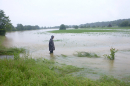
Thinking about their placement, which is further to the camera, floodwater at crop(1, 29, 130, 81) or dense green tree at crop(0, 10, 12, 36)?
dense green tree at crop(0, 10, 12, 36)

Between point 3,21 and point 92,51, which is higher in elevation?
point 3,21

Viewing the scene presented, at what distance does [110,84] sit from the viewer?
424 cm

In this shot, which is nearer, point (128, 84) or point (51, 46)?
point (128, 84)

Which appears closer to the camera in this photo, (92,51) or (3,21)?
(92,51)

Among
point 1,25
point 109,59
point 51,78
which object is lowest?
point 109,59

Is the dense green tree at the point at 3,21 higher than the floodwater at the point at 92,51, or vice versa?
the dense green tree at the point at 3,21

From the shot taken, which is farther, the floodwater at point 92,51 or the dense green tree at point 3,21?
the dense green tree at point 3,21

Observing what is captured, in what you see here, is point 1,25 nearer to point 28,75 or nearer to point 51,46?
point 51,46

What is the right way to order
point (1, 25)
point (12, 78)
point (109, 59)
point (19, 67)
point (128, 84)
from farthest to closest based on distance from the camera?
point (1, 25)
point (109, 59)
point (19, 67)
point (128, 84)
point (12, 78)

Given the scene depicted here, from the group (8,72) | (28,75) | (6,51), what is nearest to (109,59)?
(28,75)

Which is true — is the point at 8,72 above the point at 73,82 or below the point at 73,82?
above

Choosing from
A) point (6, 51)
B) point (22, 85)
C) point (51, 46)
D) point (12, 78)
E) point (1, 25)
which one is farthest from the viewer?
point (1, 25)

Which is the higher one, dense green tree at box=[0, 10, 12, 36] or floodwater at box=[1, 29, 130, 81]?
dense green tree at box=[0, 10, 12, 36]

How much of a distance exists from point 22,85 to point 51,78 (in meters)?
1.10
